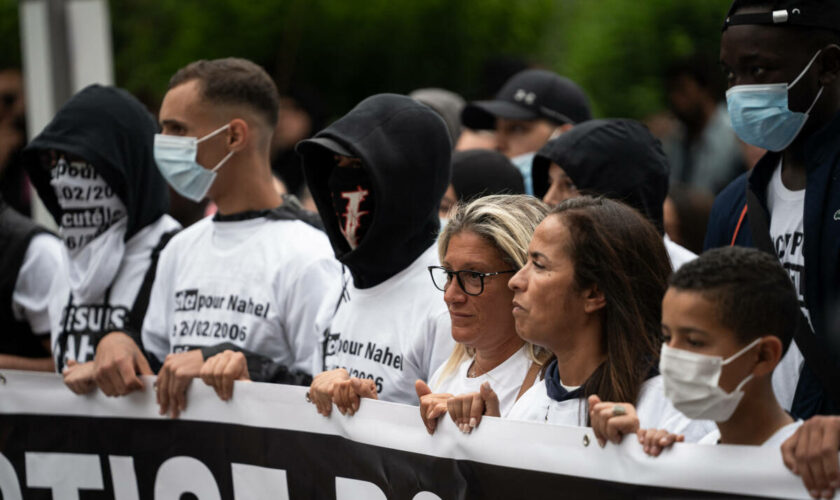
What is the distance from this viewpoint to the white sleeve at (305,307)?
14.7 feet

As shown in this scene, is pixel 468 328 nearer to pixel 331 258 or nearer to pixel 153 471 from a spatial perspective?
pixel 331 258

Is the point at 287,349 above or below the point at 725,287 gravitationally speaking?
below

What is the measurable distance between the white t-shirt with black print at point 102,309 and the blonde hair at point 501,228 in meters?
1.71

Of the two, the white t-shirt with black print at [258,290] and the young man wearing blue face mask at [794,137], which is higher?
the young man wearing blue face mask at [794,137]

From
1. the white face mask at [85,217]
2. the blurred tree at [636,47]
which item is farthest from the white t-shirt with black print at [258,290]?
the blurred tree at [636,47]

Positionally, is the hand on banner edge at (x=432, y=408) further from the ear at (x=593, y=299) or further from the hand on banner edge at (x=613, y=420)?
the hand on banner edge at (x=613, y=420)

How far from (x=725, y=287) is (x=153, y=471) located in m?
2.45

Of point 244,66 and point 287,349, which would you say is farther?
point 244,66

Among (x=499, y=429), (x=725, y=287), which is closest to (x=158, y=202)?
(x=499, y=429)

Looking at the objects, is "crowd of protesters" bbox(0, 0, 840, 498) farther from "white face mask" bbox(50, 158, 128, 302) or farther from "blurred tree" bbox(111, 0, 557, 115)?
"blurred tree" bbox(111, 0, 557, 115)

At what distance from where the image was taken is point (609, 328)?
3234 millimetres

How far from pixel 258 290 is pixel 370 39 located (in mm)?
6967

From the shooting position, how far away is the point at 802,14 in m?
3.50

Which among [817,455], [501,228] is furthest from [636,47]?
[817,455]
